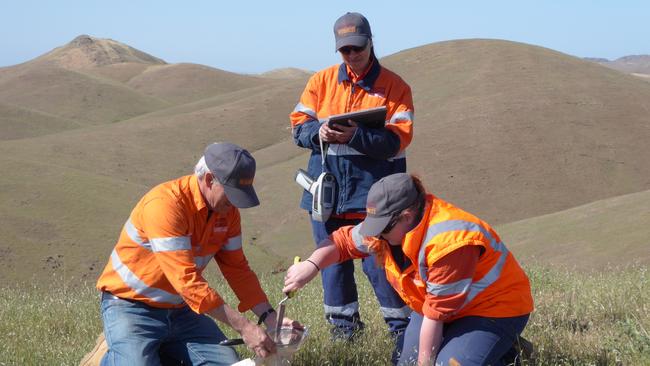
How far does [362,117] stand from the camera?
609 cm

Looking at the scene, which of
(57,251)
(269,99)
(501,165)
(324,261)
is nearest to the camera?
(324,261)

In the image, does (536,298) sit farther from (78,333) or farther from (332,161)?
(78,333)

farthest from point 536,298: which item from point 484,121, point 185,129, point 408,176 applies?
point 185,129

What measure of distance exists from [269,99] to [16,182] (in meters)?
31.1

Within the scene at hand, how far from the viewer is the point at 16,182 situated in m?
29.7

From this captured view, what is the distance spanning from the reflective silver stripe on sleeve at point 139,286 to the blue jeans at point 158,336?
11 cm

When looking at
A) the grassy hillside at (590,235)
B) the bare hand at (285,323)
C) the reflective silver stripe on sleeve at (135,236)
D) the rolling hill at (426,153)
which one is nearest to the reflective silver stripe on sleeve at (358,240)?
the bare hand at (285,323)

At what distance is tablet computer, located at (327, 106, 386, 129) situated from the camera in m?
6.07

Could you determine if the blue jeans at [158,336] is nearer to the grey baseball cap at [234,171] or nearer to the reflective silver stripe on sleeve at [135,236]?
the reflective silver stripe on sleeve at [135,236]

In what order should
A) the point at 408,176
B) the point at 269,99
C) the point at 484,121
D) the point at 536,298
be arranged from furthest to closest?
the point at 269,99
the point at 484,121
the point at 536,298
the point at 408,176

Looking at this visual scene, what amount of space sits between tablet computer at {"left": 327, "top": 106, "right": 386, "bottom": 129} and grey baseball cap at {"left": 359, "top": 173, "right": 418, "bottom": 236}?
1.13 m

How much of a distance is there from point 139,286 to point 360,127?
6.32 feet

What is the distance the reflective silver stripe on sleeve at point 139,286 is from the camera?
17.2 ft

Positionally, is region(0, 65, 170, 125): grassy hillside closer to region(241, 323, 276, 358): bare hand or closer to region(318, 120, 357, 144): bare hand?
region(318, 120, 357, 144): bare hand
